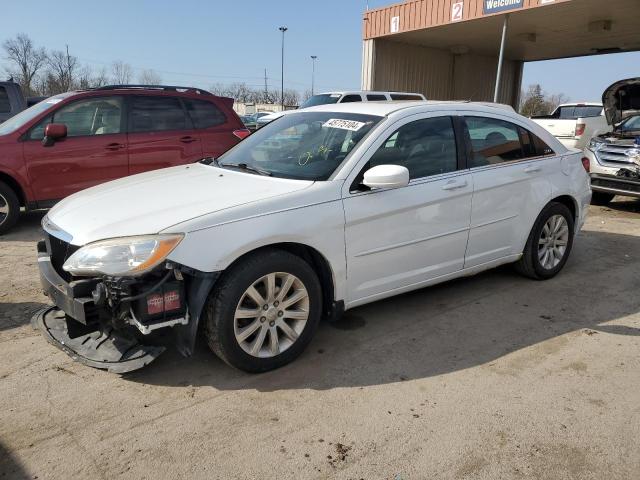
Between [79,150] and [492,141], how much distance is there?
5122mm

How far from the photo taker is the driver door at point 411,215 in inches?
135

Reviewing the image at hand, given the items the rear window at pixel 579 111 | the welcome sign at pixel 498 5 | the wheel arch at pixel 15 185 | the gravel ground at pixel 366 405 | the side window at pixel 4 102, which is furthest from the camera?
the rear window at pixel 579 111

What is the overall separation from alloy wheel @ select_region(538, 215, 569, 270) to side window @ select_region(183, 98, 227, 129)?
4933 mm

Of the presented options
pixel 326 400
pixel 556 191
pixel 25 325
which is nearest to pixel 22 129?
pixel 25 325

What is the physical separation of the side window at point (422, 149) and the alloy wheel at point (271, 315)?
1.01 m

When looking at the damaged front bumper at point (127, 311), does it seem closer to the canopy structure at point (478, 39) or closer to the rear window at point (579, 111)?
the canopy structure at point (478, 39)

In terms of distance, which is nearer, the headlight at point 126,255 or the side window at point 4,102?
the headlight at point 126,255

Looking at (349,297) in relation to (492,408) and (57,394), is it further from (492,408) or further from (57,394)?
(57,394)

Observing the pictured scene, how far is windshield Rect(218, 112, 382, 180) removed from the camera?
3.54 meters

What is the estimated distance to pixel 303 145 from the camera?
3.85 m

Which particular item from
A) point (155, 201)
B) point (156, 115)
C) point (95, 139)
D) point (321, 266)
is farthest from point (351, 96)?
point (155, 201)

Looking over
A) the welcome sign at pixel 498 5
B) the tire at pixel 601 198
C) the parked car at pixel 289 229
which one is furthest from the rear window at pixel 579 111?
the parked car at pixel 289 229

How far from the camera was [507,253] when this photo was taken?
4559 millimetres

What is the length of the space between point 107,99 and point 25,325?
406 centimetres
